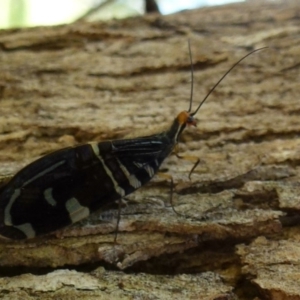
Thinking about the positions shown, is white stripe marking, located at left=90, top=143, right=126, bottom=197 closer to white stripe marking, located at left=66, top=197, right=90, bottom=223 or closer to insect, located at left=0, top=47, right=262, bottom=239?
insect, located at left=0, top=47, right=262, bottom=239

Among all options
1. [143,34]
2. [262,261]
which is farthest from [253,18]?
[262,261]

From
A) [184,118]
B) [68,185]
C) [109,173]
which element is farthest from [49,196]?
[184,118]

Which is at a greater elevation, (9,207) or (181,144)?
(181,144)

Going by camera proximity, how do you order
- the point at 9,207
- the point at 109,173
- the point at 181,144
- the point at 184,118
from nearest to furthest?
the point at 9,207 < the point at 109,173 < the point at 184,118 < the point at 181,144

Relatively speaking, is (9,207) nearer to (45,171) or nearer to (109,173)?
(45,171)

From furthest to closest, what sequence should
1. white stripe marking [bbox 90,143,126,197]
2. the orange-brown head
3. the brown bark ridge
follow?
the orange-brown head, white stripe marking [bbox 90,143,126,197], the brown bark ridge

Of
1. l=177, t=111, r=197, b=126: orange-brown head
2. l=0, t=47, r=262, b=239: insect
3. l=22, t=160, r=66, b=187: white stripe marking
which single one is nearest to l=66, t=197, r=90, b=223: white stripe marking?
l=0, t=47, r=262, b=239: insect

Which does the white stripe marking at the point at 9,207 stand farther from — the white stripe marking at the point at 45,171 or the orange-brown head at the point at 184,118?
the orange-brown head at the point at 184,118

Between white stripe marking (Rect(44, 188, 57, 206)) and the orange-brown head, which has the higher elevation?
the orange-brown head
